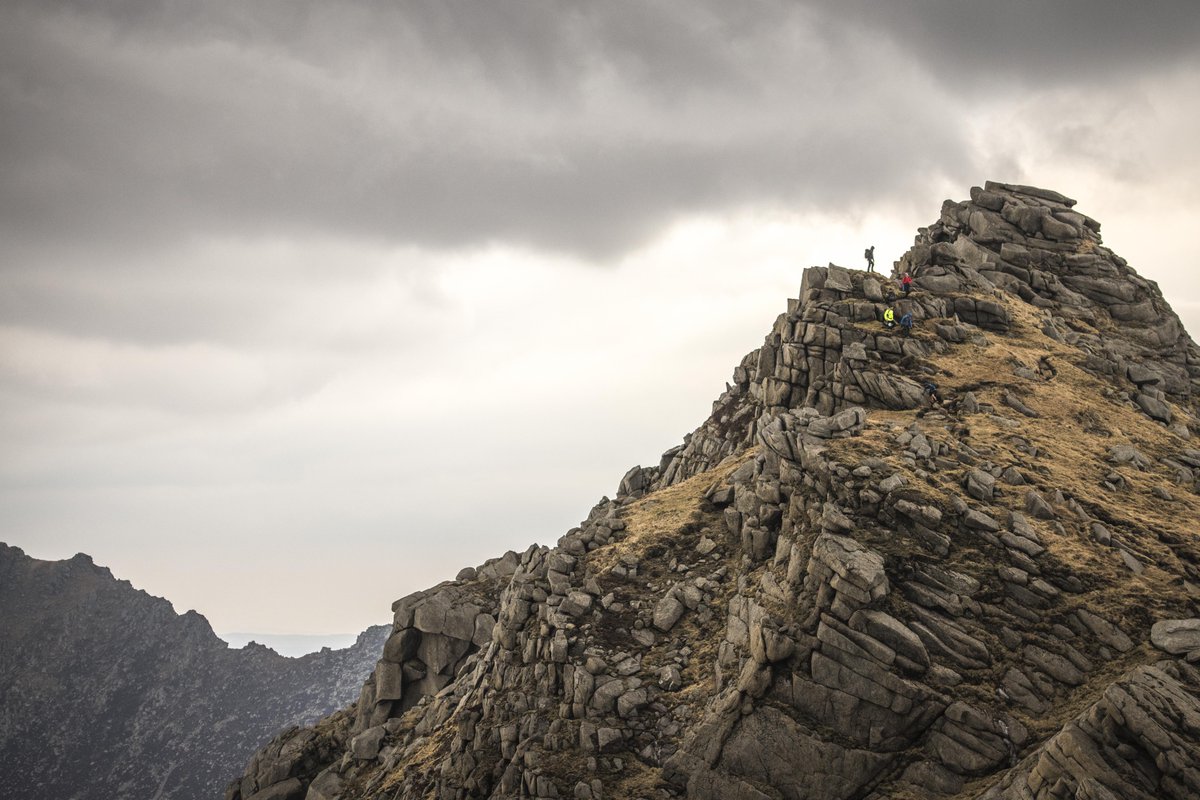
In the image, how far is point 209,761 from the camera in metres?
174

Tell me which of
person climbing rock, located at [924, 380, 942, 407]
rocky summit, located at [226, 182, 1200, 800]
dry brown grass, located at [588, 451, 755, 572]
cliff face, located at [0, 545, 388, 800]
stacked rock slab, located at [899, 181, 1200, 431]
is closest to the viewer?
rocky summit, located at [226, 182, 1200, 800]

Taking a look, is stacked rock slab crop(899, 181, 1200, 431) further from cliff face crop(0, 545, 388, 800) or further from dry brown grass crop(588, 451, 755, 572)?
cliff face crop(0, 545, 388, 800)

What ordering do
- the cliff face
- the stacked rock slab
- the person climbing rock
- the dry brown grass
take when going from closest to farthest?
the dry brown grass
the person climbing rock
the stacked rock slab
the cliff face

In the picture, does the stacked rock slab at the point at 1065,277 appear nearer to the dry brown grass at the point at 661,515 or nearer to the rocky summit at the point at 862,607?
the rocky summit at the point at 862,607

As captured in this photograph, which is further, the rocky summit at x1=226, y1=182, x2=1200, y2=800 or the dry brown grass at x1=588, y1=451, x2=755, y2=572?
the dry brown grass at x1=588, y1=451, x2=755, y2=572

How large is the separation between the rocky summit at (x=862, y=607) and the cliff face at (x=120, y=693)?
14442cm

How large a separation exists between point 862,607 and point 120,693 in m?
208

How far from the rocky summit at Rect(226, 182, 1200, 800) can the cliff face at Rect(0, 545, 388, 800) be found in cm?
14442

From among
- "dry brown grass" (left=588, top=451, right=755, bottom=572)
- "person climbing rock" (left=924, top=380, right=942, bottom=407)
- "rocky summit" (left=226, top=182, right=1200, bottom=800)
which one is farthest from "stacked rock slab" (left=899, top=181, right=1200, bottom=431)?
"dry brown grass" (left=588, top=451, right=755, bottom=572)

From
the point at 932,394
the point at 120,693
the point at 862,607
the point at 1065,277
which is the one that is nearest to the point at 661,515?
the point at 862,607

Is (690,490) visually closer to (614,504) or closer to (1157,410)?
(614,504)

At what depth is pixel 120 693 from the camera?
7101 inches

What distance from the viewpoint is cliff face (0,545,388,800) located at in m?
163

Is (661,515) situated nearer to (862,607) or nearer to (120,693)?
(862,607)
